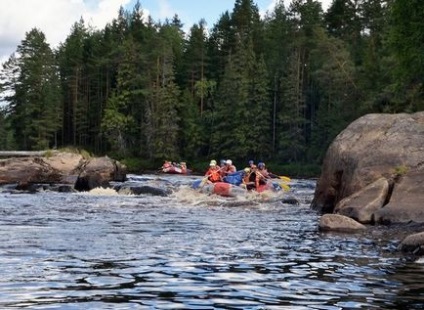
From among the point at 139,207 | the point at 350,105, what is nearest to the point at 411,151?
the point at 139,207

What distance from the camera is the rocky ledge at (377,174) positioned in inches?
540

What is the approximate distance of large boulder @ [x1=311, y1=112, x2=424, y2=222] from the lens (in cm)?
1410

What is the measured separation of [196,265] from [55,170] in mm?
24173

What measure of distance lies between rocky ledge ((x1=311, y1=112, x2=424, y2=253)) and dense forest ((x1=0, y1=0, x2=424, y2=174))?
101 ft

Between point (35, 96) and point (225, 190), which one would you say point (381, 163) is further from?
point (35, 96)

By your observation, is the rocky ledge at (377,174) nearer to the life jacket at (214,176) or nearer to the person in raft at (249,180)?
the person in raft at (249,180)

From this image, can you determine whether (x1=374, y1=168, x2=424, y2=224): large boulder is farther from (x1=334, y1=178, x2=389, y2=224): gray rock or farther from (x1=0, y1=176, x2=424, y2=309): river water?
(x1=0, y1=176, x2=424, y2=309): river water

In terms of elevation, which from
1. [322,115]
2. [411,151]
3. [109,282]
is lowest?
[109,282]

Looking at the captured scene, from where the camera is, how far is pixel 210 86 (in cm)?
6794

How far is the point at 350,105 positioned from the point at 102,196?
3253 centimetres

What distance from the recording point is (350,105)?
169 ft

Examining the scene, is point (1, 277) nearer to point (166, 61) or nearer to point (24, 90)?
point (166, 61)

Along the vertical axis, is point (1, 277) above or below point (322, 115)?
below

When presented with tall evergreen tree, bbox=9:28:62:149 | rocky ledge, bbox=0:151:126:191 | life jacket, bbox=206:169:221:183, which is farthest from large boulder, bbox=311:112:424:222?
tall evergreen tree, bbox=9:28:62:149
